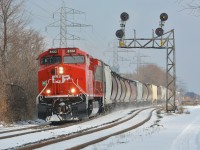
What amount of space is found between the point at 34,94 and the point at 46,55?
6487 millimetres

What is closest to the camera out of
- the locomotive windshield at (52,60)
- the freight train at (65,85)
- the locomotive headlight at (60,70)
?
the freight train at (65,85)

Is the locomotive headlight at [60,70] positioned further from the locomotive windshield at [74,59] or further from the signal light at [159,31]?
the signal light at [159,31]

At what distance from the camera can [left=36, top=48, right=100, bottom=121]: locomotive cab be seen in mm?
21422

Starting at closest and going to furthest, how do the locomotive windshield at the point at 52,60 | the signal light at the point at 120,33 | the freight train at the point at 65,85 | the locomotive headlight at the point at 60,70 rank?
the freight train at the point at 65,85 < the locomotive headlight at the point at 60,70 < the locomotive windshield at the point at 52,60 < the signal light at the point at 120,33

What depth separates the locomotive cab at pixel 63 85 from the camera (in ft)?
70.3

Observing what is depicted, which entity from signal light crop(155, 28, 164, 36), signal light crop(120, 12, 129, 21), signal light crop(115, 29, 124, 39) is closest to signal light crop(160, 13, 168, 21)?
signal light crop(155, 28, 164, 36)

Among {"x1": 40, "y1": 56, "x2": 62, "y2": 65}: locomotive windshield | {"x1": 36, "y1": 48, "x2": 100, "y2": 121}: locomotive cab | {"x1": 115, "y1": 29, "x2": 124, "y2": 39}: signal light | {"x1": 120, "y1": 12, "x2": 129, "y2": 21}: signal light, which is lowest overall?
{"x1": 36, "y1": 48, "x2": 100, "y2": 121}: locomotive cab

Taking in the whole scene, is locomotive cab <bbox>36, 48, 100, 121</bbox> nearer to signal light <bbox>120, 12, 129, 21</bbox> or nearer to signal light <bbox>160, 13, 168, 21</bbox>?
signal light <bbox>120, 12, 129, 21</bbox>

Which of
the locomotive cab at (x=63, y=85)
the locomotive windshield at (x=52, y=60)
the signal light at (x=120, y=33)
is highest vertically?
the signal light at (x=120, y=33)

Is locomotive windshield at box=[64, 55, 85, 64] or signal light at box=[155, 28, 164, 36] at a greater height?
signal light at box=[155, 28, 164, 36]

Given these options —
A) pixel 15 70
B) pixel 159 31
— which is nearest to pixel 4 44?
pixel 15 70

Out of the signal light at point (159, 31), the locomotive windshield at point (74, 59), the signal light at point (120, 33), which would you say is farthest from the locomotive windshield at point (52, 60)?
the signal light at point (159, 31)

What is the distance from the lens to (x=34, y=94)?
28.4 meters

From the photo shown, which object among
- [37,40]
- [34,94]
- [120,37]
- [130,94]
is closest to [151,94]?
[130,94]
